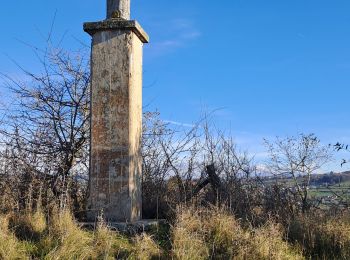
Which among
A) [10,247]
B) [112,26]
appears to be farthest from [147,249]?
[112,26]

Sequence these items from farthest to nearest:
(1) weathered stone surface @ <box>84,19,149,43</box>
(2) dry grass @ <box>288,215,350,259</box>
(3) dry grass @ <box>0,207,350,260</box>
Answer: (1) weathered stone surface @ <box>84,19,149,43</box> < (2) dry grass @ <box>288,215,350,259</box> < (3) dry grass @ <box>0,207,350,260</box>

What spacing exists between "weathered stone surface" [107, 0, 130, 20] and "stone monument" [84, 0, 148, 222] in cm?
7

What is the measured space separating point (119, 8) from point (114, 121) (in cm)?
184

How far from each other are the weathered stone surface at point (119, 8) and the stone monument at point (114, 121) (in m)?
0.07

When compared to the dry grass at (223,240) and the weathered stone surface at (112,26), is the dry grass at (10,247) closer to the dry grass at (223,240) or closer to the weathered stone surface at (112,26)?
the dry grass at (223,240)

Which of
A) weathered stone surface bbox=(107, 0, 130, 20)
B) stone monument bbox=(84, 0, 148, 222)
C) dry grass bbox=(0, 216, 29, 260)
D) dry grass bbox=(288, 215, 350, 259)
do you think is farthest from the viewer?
weathered stone surface bbox=(107, 0, 130, 20)

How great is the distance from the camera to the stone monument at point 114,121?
23.1 ft

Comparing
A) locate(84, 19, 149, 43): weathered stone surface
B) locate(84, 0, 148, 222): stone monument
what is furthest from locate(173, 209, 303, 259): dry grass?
locate(84, 19, 149, 43): weathered stone surface

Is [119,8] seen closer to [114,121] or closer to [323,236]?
[114,121]

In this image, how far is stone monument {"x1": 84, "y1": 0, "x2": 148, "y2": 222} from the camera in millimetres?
7047

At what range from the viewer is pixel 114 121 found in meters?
7.13

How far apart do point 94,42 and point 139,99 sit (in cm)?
114

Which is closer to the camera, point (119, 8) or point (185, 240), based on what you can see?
point (185, 240)

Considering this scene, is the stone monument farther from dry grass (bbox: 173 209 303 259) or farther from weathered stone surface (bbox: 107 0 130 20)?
dry grass (bbox: 173 209 303 259)
